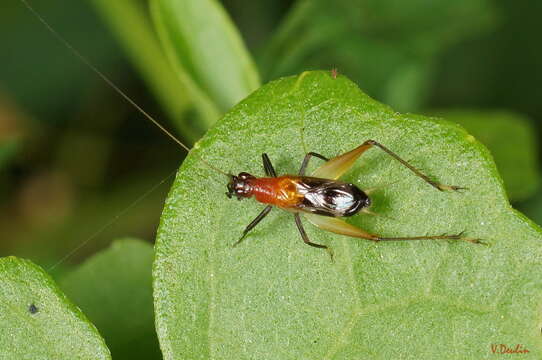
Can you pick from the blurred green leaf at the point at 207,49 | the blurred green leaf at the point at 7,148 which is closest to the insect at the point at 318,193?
the blurred green leaf at the point at 207,49

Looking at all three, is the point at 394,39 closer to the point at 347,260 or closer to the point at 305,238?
the point at 305,238

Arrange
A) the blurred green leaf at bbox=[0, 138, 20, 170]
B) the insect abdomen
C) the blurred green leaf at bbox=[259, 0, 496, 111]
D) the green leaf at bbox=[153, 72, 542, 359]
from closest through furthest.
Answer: the green leaf at bbox=[153, 72, 542, 359] < the insect abdomen < the blurred green leaf at bbox=[0, 138, 20, 170] < the blurred green leaf at bbox=[259, 0, 496, 111]

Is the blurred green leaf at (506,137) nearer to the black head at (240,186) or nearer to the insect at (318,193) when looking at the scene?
the insect at (318,193)

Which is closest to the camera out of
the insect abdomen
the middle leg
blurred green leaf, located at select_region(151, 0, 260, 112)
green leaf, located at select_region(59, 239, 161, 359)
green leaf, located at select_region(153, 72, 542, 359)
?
green leaf, located at select_region(153, 72, 542, 359)

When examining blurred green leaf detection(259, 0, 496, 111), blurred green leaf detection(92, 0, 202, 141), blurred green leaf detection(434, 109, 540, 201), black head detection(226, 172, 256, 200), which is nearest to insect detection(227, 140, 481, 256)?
black head detection(226, 172, 256, 200)

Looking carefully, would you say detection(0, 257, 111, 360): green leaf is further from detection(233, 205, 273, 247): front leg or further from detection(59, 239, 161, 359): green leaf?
detection(59, 239, 161, 359): green leaf

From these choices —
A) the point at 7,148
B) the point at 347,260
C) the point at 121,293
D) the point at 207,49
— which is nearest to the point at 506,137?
the point at 207,49
